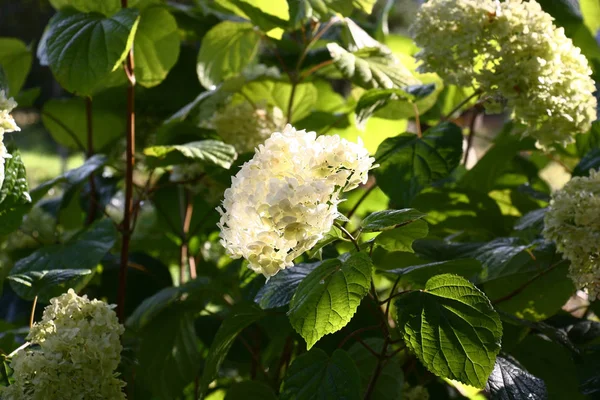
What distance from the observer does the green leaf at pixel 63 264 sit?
92 centimetres

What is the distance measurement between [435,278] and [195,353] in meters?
0.51

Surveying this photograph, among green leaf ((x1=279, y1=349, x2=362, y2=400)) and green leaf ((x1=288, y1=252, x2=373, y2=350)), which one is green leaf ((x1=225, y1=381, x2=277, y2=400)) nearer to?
green leaf ((x1=279, y1=349, x2=362, y2=400))

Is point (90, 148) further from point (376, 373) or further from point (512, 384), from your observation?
point (512, 384)

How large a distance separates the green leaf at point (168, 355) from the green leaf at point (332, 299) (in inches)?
17.5

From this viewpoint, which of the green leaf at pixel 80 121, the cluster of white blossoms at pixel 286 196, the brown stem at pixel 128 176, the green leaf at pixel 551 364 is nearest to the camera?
the cluster of white blossoms at pixel 286 196

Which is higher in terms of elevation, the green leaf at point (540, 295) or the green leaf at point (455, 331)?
the green leaf at point (455, 331)

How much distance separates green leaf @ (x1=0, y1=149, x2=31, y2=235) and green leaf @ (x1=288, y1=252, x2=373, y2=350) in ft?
1.44

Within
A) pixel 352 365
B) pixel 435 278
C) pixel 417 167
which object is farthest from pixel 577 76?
pixel 352 365

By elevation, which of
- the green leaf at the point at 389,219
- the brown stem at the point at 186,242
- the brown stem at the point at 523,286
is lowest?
the brown stem at the point at 186,242

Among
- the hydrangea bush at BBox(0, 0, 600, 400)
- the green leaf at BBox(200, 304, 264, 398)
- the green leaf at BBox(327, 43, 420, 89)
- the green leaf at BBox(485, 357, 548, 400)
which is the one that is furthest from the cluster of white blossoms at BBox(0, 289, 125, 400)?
the green leaf at BBox(327, 43, 420, 89)

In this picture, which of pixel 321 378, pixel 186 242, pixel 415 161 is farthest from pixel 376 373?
pixel 186 242

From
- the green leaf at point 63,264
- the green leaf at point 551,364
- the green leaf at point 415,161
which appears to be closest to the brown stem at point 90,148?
the green leaf at point 63,264

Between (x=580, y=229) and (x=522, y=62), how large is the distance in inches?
10.2

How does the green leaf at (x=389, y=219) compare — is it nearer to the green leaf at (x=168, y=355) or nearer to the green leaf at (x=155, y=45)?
the green leaf at (x=168, y=355)
